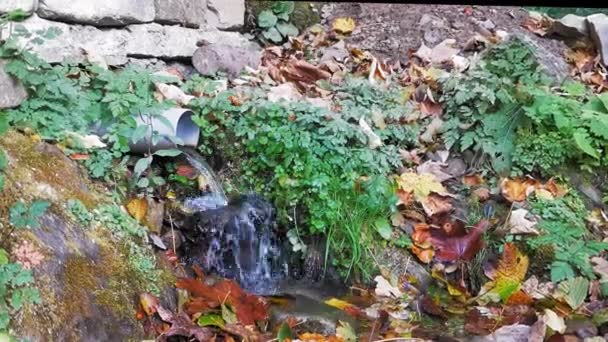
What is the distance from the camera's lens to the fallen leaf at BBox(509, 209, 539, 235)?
11.1 feet

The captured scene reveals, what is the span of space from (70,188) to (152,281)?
1.81ft

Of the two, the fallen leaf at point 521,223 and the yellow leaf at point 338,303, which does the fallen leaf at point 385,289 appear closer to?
the yellow leaf at point 338,303

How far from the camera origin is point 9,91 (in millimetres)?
3025

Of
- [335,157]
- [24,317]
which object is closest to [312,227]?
[335,157]

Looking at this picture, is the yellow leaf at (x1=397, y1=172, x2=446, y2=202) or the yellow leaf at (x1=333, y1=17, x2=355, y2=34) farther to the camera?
the yellow leaf at (x1=333, y1=17, x2=355, y2=34)

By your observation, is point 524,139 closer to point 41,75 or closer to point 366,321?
point 366,321

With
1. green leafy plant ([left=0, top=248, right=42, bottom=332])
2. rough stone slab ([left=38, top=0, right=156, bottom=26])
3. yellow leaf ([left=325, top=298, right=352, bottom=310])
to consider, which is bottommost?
yellow leaf ([left=325, top=298, right=352, bottom=310])

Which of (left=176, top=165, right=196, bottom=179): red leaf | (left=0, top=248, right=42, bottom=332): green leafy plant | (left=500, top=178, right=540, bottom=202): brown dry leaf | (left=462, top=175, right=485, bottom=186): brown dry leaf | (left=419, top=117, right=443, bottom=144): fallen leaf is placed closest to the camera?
(left=0, top=248, right=42, bottom=332): green leafy plant

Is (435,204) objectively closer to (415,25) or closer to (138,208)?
(138,208)

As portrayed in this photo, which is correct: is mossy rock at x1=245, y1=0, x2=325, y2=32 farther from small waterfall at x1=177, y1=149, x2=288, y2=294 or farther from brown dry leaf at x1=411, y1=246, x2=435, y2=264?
brown dry leaf at x1=411, y1=246, x2=435, y2=264

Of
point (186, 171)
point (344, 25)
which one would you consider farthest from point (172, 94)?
point (344, 25)

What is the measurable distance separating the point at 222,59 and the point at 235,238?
1.51m

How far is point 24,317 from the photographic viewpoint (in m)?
2.07

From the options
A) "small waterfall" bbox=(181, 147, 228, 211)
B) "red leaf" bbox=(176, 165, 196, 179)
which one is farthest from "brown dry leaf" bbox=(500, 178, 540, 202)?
"red leaf" bbox=(176, 165, 196, 179)
